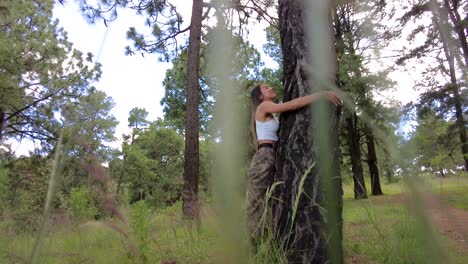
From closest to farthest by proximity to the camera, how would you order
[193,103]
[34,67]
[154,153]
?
[193,103], [34,67], [154,153]

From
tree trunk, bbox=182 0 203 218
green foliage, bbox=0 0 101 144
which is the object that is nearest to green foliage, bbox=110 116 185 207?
green foliage, bbox=0 0 101 144

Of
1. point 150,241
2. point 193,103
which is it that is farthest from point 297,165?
point 193,103

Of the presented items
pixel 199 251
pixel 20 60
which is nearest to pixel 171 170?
Answer: pixel 20 60

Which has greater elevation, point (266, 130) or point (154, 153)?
point (154, 153)

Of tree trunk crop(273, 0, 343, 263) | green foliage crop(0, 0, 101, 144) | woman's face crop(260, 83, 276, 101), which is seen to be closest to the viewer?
tree trunk crop(273, 0, 343, 263)

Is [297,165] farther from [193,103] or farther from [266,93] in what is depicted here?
[193,103]

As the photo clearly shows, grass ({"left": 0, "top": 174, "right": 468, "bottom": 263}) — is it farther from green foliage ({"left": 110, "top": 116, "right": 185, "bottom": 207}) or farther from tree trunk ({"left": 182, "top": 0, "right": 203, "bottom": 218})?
green foliage ({"left": 110, "top": 116, "right": 185, "bottom": 207})

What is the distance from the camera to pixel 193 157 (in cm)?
715

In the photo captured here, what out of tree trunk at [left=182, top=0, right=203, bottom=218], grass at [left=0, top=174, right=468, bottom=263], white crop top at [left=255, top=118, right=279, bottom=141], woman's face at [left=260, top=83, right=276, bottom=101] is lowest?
grass at [left=0, top=174, right=468, bottom=263]

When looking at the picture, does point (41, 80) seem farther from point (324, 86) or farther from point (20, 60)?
point (324, 86)

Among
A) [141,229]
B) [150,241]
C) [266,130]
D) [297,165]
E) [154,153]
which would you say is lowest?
[150,241]

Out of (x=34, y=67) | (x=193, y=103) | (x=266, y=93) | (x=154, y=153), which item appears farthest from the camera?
(x=154, y=153)

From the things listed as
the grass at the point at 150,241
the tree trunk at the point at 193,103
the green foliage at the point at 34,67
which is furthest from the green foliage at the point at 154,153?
the grass at the point at 150,241

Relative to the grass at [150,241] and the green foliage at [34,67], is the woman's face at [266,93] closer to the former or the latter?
the grass at [150,241]
